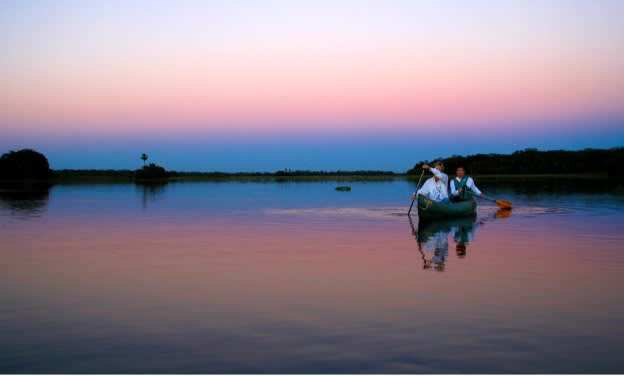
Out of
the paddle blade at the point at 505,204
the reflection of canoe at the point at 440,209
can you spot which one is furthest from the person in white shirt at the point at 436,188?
the paddle blade at the point at 505,204

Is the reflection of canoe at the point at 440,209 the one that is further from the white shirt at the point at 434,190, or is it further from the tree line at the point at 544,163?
the tree line at the point at 544,163

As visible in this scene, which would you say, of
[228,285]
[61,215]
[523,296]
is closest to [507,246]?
[523,296]

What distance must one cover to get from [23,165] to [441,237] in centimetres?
11282

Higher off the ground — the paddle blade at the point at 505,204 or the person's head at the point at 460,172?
the person's head at the point at 460,172

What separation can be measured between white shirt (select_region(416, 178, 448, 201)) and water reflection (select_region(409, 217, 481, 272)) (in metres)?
1.12

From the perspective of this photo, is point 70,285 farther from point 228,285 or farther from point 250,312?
point 250,312

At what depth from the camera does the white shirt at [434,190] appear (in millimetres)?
25797

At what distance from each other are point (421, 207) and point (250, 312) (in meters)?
17.4

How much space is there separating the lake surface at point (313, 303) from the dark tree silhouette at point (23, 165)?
4135 inches

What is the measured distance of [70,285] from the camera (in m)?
11.9

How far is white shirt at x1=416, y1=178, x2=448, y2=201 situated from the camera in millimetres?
25797

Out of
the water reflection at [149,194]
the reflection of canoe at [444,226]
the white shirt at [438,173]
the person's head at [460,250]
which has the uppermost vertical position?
the white shirt at [438,173]

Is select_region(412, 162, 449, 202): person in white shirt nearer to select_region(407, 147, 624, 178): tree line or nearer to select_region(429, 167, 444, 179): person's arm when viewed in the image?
select_region(429, 167, 444, 179): person's arm

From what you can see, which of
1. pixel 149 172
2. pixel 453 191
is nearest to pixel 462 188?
pixel 453 191
